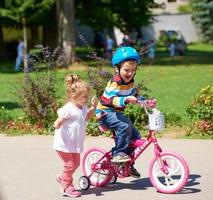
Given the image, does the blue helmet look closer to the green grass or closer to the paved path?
the paved path

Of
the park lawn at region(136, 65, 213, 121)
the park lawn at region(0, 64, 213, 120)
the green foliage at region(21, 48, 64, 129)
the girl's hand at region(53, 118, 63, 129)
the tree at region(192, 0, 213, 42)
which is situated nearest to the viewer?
the girl's hand at region(53, 118, 63, 129)

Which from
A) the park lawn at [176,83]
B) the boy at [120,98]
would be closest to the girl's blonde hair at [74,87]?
the boy at [120,98]

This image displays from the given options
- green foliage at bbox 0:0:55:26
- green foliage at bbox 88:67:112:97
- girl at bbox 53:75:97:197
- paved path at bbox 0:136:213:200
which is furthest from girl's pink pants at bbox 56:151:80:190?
green foliage at bbox 0:0:55:26

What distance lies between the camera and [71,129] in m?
6.92

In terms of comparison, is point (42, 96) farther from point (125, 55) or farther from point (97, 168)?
point (125, 55)

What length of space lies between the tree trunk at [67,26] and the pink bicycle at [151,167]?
23.2 meters

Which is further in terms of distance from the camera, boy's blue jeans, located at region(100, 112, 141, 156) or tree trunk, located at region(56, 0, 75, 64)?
tree trunk, located at region(56, 0, 75, 64)

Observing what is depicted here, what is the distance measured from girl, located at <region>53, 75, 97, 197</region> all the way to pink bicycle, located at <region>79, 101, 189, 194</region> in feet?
1.24

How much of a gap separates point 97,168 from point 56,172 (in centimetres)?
93

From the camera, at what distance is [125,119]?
23.6 feet

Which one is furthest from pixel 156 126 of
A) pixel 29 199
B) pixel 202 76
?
pixel 202 76

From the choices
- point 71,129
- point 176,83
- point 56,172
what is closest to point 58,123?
point 71,129

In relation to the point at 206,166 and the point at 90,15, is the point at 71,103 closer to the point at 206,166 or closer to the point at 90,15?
the point at 206,166

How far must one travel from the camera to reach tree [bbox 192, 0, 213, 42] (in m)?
48.6
